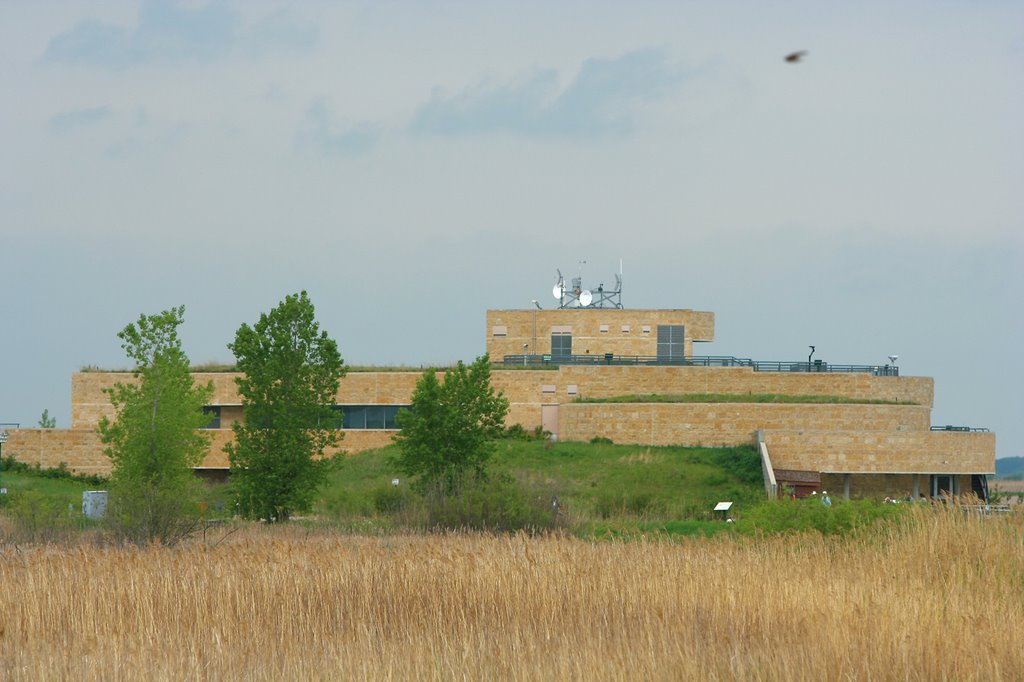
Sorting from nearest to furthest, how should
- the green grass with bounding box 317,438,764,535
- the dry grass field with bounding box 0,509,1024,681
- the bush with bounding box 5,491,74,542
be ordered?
the dry grass field with bounding box 0,509,1024,681 → the bush with bounding box 5,491,74,542 → the green grass with bounding box 317,438,764,535

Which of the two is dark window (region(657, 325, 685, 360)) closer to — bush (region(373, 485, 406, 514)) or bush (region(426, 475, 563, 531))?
bush (region(373, 485, 406, 514))

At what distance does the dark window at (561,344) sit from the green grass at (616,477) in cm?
963

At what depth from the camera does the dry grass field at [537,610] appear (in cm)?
1052

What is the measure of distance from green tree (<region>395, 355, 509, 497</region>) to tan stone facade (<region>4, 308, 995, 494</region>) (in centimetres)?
1310

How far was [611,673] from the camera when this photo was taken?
32.8 ft

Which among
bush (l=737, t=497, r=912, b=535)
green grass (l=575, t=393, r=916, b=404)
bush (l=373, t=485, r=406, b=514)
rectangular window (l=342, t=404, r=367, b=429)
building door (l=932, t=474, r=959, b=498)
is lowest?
building door (l=932, t=474, r=959, b=498)

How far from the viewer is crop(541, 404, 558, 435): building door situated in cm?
5122

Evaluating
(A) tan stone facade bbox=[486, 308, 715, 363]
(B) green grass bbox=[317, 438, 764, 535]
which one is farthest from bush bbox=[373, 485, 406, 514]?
(A) tan stone facade bbox=[486, 308, 715, 363]

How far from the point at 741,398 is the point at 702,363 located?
3.33 m

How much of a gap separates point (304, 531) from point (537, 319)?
33542mm

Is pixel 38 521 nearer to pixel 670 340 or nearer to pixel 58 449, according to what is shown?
pixel 58 449

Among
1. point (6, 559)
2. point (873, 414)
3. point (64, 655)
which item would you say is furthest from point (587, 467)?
point (64, 655)

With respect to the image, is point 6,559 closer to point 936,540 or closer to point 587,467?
point 936,540

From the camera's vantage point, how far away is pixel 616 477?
42000 millimetres
